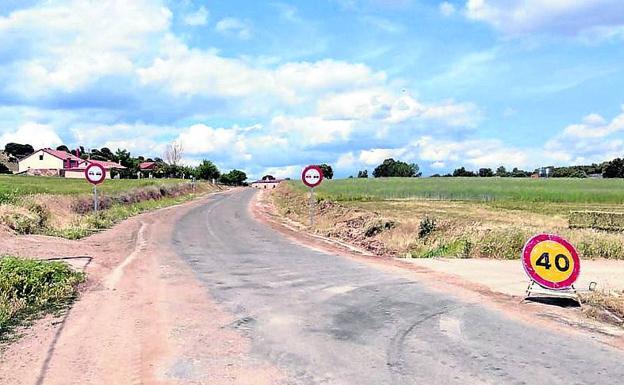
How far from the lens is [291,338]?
7.21 m

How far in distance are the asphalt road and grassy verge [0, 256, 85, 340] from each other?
7.60 ft

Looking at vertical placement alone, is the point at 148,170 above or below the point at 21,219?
above

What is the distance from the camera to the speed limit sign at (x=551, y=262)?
32.3ft

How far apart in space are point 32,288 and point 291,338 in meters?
4.85

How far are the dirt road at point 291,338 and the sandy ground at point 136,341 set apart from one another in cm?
2

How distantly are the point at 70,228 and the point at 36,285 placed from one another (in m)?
12.3

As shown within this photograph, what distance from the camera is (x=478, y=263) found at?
14.5 metres

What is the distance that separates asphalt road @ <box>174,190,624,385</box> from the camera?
5.92 metres

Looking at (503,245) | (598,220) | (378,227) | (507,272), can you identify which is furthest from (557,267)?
(598,220)

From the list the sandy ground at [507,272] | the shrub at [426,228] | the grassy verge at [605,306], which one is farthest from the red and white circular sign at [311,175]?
the grassy verge at [605,306]

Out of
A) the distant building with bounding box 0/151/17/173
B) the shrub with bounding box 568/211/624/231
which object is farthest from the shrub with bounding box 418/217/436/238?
the distant building with bounding box 0/151/17/173

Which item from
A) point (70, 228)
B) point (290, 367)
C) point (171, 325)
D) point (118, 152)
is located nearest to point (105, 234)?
point (70, 228)

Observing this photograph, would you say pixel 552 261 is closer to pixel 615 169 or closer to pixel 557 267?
pixel 557 267

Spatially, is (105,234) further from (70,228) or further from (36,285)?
(36,285)
